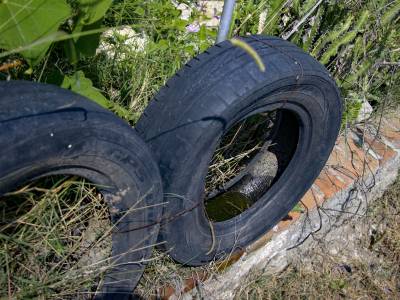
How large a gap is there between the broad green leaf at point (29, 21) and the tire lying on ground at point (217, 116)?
0.45 metres

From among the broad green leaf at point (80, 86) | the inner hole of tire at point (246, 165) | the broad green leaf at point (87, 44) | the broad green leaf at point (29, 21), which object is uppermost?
the broad green leaf at point (29, 21)

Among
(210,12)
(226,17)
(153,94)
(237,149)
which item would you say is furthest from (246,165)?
(210,12)

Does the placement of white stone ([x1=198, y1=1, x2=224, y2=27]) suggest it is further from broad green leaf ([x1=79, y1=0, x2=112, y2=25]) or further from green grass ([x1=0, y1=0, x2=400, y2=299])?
broad green leaf ([x1=79, y1=0, x2=112, y2=25])

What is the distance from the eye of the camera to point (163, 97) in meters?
1.71

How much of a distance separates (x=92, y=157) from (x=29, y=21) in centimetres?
46

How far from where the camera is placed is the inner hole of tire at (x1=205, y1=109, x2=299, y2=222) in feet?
7.75

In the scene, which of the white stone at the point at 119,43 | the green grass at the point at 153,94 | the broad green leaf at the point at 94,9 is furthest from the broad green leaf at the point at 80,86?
the white stone at the point at 119,43

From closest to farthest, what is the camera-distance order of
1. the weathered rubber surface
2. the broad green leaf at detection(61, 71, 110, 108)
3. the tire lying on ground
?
the weathered rubber surface → the tire lying on ground → the broad green leaf at detection(61, 71, 110, 108)

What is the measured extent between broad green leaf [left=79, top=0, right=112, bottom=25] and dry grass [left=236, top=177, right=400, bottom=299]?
1518 mm

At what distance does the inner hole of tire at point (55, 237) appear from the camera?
154cm

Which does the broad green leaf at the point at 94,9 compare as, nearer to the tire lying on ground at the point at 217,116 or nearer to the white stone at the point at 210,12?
the tire lying on ground at the point at 217,116

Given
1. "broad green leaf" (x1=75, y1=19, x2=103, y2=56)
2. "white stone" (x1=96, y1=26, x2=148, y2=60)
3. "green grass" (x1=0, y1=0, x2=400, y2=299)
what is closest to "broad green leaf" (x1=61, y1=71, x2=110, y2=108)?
"green grass" (x1=0, y1=0, x2=400, y2=299)

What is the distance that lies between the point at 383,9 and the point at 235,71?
5.62 feet

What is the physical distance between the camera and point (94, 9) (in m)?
1.52
